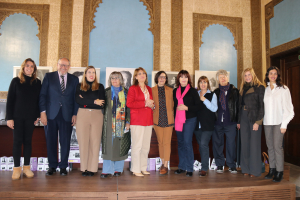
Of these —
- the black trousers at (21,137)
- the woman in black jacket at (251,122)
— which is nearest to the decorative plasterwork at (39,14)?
the black trousers at (21,137)

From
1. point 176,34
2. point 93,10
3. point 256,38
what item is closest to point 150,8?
point 176,34

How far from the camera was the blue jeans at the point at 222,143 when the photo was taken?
10.2ft

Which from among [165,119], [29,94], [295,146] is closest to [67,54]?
[29,94]

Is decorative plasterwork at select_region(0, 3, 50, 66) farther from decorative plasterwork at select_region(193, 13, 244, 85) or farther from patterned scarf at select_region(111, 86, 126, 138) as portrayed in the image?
decorative plasterwork at select_region(193, 13, 244, 85)

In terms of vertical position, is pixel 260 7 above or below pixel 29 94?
above

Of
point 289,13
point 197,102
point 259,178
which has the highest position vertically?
point 289,13

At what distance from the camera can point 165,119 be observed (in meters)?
2.90

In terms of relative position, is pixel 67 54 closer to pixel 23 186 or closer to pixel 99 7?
pixel 99 7

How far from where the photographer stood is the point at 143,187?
7.93 feet

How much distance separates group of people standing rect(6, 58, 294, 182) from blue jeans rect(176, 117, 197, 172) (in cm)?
1

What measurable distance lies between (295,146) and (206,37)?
3436 millimetres

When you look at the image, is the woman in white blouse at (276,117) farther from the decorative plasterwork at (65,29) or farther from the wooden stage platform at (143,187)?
the decorative plasterwork at (65,29)

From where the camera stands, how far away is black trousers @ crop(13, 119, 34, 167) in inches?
106

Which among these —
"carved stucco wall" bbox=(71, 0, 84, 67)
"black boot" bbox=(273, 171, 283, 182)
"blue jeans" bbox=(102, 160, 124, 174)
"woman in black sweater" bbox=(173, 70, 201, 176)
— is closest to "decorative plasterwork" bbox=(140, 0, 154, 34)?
"carved stucco wall" bbox=(71, 0, 84, 67)
